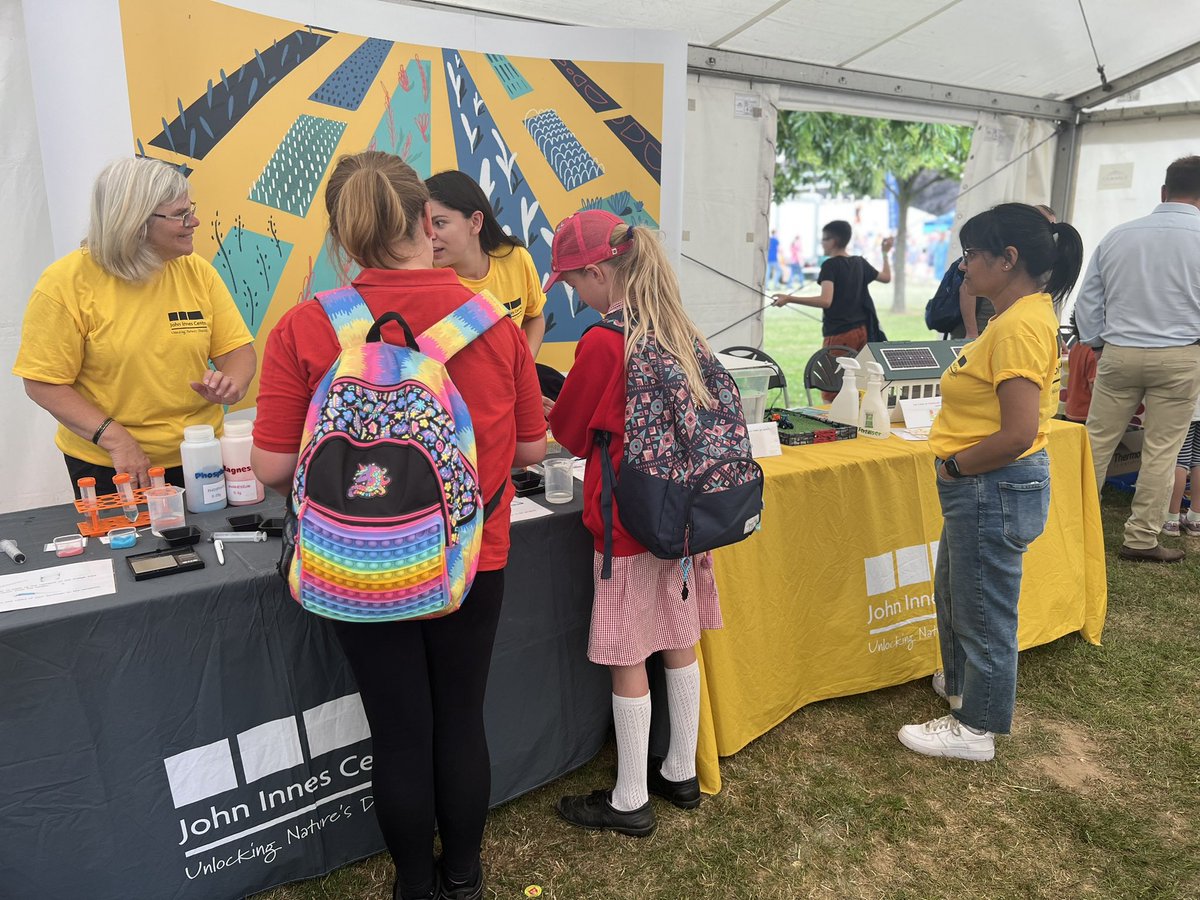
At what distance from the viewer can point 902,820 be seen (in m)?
1.84

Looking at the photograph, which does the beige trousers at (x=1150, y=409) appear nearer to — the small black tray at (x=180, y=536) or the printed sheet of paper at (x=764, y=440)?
the printed sheet of paper at (x=764, y=440)

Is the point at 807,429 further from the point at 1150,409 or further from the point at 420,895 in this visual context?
the point at 1150,409

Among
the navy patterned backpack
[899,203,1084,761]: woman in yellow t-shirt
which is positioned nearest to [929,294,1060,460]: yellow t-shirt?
[899,203,1084,761]: woman in yellow t-shirt

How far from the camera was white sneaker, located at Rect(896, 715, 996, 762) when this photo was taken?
2.04m

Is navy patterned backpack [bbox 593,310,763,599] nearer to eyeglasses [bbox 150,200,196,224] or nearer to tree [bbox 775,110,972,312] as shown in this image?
eyeglasses [bbox 150,200,196,224]

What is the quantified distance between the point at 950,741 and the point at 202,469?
1.93 m

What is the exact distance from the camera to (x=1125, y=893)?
5.33 feet

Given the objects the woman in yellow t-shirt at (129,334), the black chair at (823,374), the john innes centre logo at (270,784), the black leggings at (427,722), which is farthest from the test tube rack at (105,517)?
the black chair at (823,374)

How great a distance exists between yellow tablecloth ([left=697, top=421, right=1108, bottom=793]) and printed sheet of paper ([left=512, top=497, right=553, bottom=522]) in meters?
0.45

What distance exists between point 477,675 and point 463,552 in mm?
305

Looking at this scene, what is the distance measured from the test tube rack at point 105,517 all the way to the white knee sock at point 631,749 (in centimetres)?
107

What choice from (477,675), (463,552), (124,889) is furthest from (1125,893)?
(124,889)

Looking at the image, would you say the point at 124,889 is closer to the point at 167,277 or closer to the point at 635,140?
the point at 167,277

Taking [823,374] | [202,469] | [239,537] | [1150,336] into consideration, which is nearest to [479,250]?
[202,469]
